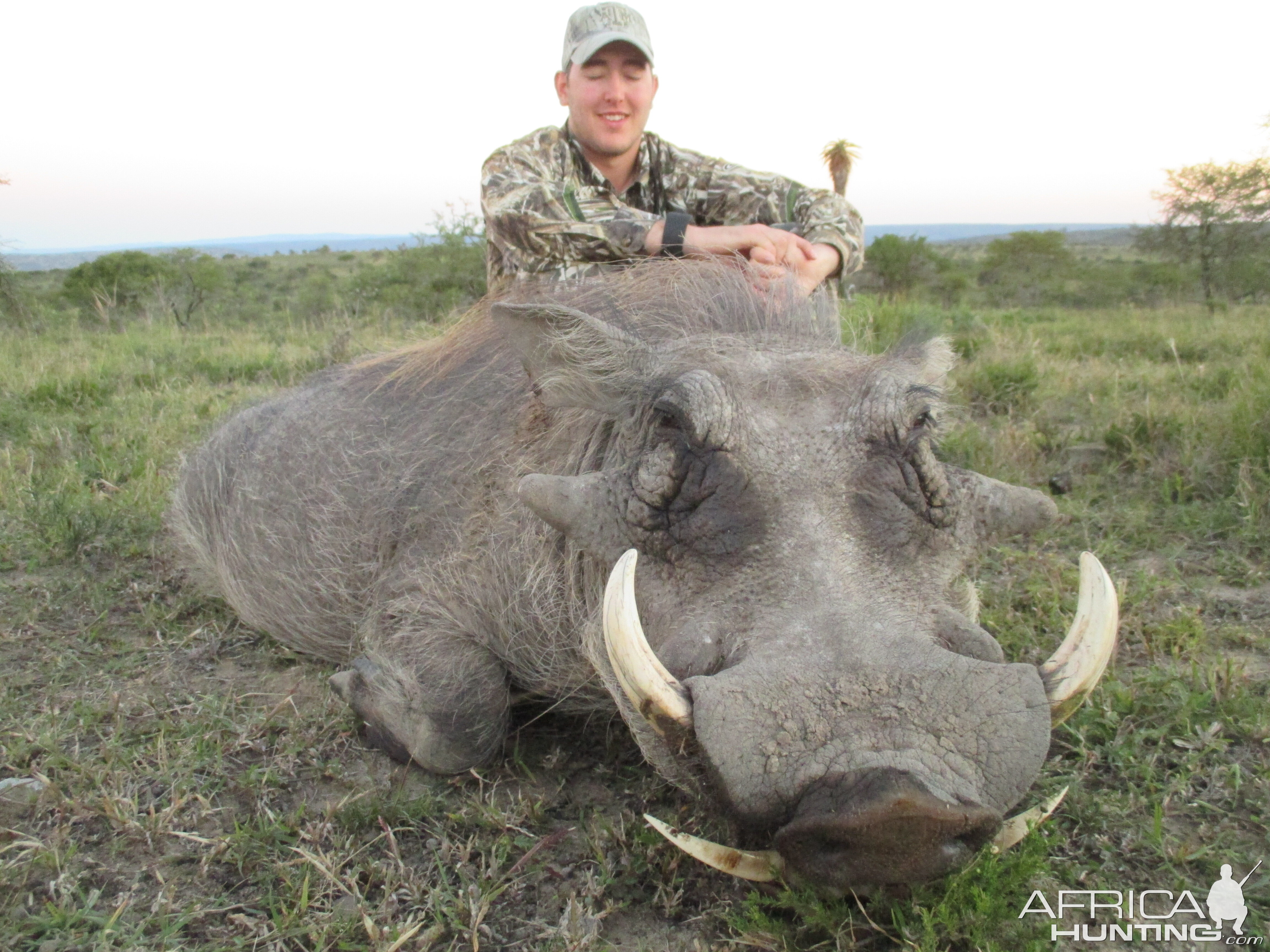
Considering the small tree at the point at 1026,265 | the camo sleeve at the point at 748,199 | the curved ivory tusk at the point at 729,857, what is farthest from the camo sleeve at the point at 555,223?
the small tree at the point at 1026,265

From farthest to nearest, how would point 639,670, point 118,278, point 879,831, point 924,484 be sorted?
point 118,278 → point 924,484 → point 639,670 → point 879,831

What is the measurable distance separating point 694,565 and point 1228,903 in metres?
1.11

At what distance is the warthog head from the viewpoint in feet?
4.18

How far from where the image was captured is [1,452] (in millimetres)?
4348

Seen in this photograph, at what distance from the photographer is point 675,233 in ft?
9.53

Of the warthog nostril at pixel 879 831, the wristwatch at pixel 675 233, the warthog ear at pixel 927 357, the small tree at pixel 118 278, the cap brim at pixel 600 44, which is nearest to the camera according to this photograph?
the warthog nostril at pixel 879 831

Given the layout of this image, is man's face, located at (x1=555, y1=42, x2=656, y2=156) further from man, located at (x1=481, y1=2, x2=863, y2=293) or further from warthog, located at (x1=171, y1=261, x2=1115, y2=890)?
warthog, located at (x1=171, y1=261, x2=1115, y2=890)

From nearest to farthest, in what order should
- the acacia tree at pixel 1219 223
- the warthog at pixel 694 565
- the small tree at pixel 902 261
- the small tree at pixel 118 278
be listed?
the warthog at pixel 694 565 < the small tree at pixel 118 278 < the acacia tree at pixel 1219 223 < the small tree at pixel 902 261

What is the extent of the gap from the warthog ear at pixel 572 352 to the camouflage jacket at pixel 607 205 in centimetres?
63

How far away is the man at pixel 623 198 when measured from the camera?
2.96 m

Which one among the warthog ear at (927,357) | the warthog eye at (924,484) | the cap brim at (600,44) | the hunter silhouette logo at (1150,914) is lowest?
the hunter silhouette logo at (1150,914)

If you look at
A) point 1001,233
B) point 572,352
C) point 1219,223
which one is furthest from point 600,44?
point 1001,233

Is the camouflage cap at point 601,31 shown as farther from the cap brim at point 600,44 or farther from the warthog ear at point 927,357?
the warthog ear at point 927,357

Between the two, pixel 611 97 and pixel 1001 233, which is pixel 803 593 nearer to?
pixel 611 97
